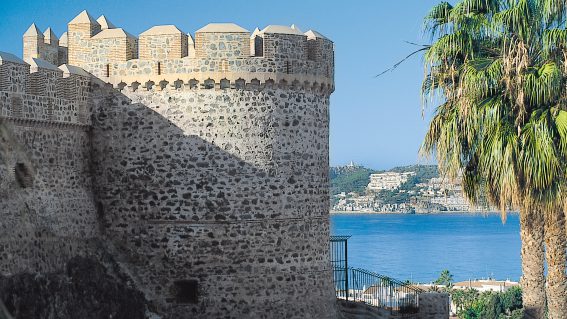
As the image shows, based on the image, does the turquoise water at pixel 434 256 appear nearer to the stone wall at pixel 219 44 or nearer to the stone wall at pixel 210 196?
the stone wall at pixel 210 196

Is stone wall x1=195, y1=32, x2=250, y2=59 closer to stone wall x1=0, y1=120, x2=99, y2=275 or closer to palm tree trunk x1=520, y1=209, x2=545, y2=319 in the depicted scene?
stone wall x1=0, y1=120, x2=99, y2=275

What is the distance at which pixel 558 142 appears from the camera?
49.2 ft

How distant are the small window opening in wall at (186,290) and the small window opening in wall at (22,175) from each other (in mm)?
3092

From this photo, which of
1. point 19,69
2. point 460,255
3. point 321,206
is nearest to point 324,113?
point 321,206

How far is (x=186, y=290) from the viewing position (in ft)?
50.7

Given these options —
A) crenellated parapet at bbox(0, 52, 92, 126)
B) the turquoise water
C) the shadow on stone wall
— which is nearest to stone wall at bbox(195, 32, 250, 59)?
crenellated parapet at bbox(0, 52, 92, 126)

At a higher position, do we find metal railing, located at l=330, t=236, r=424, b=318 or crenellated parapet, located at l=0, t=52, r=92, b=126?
Result: crenellated parapet, located at l=0, t=52, r=92, b=126

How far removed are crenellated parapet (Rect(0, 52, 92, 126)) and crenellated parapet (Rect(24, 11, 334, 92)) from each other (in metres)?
0.57

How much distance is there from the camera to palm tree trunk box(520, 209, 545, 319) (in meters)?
15.7

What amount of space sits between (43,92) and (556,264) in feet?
29.6

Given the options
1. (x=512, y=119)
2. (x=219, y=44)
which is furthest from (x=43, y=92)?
(x=512, y=119)

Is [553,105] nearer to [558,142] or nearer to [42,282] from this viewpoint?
[558,142]

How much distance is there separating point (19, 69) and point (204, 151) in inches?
132

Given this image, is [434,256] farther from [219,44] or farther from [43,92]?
[43,92]
